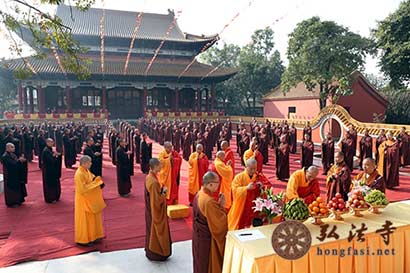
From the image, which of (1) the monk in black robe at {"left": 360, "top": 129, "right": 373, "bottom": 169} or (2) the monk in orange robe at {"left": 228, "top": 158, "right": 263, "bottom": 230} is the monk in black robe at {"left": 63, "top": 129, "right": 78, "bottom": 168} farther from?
(1) the monk in black robe at {"left": 360, "top": 129, "right": 373, "bottom": 169}

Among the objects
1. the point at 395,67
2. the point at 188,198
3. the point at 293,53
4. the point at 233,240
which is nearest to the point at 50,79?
the point at 293,53

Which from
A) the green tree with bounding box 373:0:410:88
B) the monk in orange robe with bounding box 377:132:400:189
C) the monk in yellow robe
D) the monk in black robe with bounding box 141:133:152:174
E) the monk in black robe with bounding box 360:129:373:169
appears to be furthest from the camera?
the green tree with bounding box 373:0:410:88

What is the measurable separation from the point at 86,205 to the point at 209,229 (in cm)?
269

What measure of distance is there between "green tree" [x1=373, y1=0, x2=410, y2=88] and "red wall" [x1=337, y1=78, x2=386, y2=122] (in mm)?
4104

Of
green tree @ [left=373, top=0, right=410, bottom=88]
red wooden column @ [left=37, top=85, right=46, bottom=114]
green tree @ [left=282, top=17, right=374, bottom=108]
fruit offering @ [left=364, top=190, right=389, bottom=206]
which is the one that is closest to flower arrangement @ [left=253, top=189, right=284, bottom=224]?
fruit offering @ [left=364, top=190, right=389, bottom=206]

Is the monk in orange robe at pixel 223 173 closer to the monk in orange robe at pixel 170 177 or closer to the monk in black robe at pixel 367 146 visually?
the monk in orange robe at pixel 170 177

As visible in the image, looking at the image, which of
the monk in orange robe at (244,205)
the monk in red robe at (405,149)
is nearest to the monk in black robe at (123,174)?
the monk in orange robe at (244,205)

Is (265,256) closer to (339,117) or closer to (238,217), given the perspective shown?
(238,217)

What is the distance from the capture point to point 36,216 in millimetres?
7215

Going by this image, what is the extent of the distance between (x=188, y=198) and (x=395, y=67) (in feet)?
60.5

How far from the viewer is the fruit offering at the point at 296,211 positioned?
11.9 feet

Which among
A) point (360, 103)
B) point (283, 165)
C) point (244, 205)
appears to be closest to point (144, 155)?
point (283, 165)

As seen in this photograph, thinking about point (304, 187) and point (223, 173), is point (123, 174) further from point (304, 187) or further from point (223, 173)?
point (304, 187)

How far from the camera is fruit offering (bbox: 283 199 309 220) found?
3641 mm
